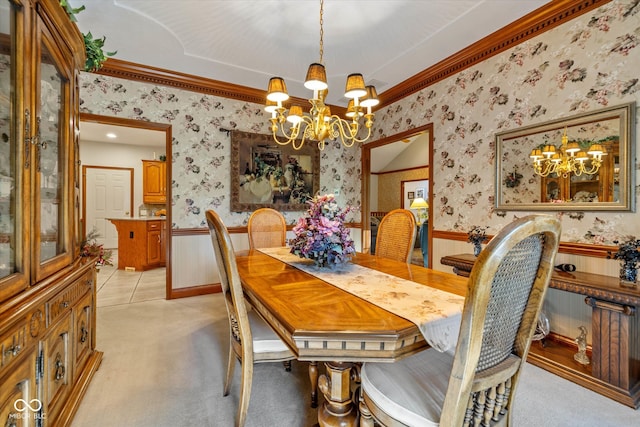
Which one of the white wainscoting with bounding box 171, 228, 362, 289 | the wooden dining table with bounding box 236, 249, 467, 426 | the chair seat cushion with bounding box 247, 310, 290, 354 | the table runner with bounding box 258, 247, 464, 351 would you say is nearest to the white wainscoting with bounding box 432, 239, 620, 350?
the wooden dining table with bounding box 236, 249, 467, 426

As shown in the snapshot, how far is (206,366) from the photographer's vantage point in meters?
2.00

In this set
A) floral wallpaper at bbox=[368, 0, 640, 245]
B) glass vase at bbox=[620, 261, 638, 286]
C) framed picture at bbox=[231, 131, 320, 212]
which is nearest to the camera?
glass vase at bbox=[620, 261, 638, 286]

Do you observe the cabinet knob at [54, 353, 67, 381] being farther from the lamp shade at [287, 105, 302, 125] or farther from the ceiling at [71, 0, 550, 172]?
the ceiling at [71, 0, 550, 172]

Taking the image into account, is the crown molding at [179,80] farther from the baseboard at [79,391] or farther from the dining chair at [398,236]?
the baseboard at [79,391]

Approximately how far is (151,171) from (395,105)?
5675 millimetres

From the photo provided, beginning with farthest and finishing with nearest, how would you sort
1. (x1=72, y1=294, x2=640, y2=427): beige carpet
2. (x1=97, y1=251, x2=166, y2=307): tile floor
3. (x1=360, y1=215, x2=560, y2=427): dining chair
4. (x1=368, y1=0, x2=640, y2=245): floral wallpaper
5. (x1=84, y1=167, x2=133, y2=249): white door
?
(x1=84, y1=167, x2=133, y2=249): white door → (x1=97, y1=251, x2=166, y2=307): tile floor → (x1=368, y1=0, x2=640, y2=245): floral wallpaper → (x1=72, y1=294, x2=640, y2=427): beige carpet → (x1=360, y1=215, x2=560, y2=427): dining chair

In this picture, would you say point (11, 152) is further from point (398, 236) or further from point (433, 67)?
point (433, 67)

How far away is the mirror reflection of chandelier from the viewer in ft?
6.88

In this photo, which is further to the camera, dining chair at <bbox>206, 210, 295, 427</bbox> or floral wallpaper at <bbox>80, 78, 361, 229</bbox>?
floral wallpaper at <bbox>80, 78, 361, 229</bbox>

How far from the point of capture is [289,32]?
8.50ft

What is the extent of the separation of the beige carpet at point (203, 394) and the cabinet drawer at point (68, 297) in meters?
0.59

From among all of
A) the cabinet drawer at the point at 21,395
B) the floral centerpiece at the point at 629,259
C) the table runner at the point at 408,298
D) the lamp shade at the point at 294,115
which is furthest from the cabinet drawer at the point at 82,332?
the floral centerpiece at the point at 629,259

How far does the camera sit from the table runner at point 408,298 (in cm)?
97

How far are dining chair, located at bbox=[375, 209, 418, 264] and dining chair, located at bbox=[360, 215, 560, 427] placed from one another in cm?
118
